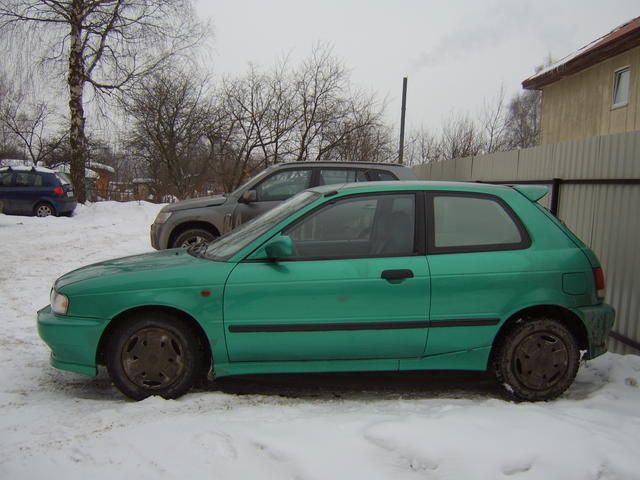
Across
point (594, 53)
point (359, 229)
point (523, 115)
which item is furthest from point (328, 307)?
point (523, 115)

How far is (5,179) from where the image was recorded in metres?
16.4

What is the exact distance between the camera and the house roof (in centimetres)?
1212

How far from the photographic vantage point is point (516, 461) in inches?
105

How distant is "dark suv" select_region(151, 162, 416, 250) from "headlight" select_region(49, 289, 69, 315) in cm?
420

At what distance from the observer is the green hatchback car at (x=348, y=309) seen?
11.5 feet

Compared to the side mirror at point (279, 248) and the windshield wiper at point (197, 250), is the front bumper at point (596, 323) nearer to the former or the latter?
the side mirror at point (279, 248)

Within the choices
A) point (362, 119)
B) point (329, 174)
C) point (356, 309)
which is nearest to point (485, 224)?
point (356, 309)

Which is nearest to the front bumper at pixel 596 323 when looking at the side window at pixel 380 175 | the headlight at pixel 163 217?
the side window at pixel 380 175

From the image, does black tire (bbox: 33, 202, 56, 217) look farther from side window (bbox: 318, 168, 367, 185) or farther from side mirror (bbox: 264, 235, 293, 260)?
side mirror (bbox: 264, 235, 293, 260)

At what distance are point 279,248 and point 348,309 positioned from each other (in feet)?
2.02

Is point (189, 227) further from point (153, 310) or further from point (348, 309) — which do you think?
point (348, 309)

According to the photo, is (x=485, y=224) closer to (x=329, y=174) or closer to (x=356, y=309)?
(x=356, y=309)

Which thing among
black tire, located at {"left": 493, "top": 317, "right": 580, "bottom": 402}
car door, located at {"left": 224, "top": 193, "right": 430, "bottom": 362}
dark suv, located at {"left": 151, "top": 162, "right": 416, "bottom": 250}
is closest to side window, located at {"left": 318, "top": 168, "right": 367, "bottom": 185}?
dark suv, located at {"left": 151, "top": 162, "right": 416, "bottom": 250}

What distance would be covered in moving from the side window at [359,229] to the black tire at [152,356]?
3.23 feet
